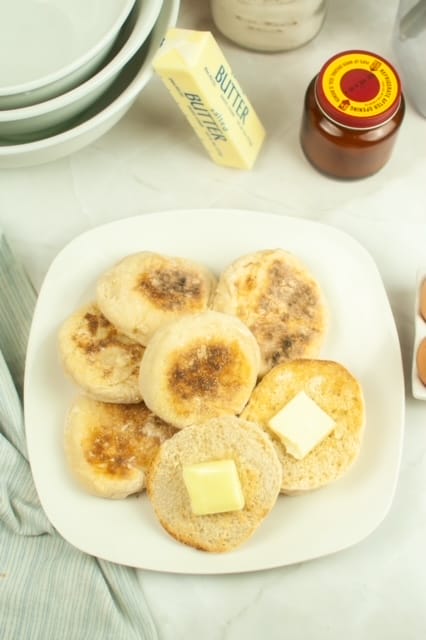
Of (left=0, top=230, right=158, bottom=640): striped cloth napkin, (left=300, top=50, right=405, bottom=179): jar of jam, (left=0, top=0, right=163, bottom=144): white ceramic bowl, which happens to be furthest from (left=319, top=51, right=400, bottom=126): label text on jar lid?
(left=0, top=230, right=158, bottom=640): striped cloth napkin

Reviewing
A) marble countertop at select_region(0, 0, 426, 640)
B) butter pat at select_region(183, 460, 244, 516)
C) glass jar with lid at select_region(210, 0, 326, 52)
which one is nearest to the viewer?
butter pat at select_region(183, 460, 244, 516)

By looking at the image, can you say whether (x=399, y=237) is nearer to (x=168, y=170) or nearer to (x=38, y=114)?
(x=168, y=170)

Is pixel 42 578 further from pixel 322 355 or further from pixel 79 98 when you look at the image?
pixel 79 98

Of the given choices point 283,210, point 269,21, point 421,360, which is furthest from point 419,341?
point 269,21

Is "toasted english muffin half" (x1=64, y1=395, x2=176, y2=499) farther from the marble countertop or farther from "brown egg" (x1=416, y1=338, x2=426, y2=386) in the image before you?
"brown egg" (x1=416, y1=338, x2=426, y2=386)

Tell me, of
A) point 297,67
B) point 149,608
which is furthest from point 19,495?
point 297,67

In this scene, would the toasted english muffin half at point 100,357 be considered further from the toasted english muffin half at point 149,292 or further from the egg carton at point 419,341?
the egg carton at point 419,341
